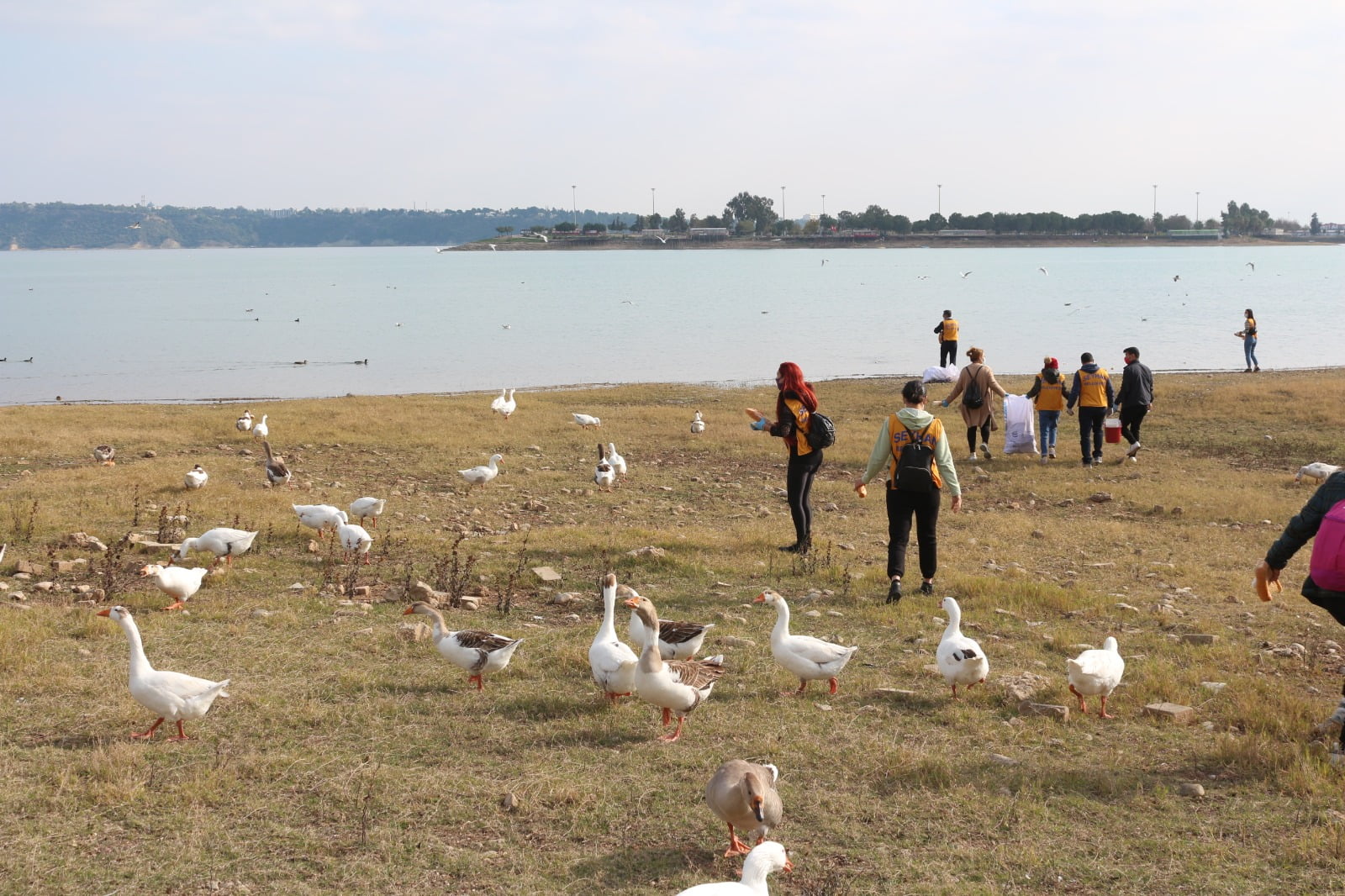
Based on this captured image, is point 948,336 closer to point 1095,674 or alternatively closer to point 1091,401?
point 1091,401

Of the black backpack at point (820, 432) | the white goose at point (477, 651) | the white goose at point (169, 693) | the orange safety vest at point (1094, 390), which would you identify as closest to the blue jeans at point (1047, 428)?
the orange safety vest at point (1094, 390)

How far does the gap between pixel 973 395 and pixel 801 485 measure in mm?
7543

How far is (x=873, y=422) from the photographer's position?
2541 cm

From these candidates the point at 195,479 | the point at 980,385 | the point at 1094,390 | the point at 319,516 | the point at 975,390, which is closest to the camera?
the point at 319,516

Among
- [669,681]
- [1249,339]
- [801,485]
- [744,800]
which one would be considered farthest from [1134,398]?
[1249,339]

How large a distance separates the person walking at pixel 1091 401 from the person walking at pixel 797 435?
28.1 feet

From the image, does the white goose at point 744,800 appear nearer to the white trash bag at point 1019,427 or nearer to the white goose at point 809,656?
the white goose at point 809,656

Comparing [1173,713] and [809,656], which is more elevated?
[809,656]

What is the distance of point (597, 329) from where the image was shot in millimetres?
65938

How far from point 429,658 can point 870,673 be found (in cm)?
359

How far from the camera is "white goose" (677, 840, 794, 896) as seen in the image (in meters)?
4.32

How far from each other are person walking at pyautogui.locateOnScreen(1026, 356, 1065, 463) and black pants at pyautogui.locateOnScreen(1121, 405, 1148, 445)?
1.19m

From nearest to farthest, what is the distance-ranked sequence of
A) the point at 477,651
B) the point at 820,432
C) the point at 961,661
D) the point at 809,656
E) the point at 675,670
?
1. the point at 675,670
2. the point at 961,661
3. the point at 809,656
4. the point at 477,651
5. the point at 820,432

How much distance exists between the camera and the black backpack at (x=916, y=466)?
1021 cm
